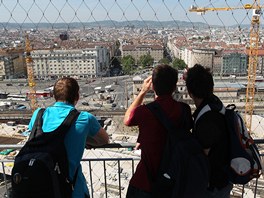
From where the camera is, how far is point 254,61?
26.1ft

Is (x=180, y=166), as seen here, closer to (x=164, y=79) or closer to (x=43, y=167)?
(x=164, y=79)

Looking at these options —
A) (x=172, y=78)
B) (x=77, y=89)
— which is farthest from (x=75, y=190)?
(x=172, y=78)

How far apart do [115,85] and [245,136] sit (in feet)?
45.3


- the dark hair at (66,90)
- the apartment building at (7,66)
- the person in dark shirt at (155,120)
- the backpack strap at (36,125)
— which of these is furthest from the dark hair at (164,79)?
the apartment building at (7,66)

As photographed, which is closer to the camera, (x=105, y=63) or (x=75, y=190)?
(x=75, y=190)

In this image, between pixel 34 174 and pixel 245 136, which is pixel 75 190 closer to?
pixel 34 174

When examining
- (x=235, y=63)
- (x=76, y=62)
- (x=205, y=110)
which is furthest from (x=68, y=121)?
(x=235, y=63)

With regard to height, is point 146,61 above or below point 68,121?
below

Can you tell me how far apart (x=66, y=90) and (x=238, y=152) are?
49 cm

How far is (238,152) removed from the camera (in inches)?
31.0

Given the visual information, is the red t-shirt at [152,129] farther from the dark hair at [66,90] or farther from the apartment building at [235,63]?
the apartment building at [235,63]

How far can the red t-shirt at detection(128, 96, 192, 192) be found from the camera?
80 cm

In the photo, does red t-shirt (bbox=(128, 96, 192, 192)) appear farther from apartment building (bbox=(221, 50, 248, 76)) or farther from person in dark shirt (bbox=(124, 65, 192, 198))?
apartment building (bbox=(221, 50, 248, 76))

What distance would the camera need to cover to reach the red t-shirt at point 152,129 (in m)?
0.80
